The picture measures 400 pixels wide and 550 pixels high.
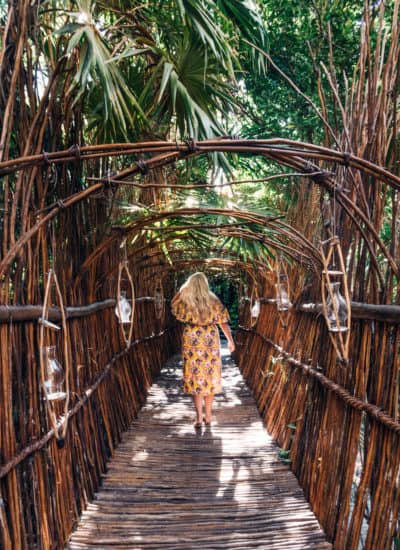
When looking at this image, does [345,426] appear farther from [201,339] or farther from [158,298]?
[158,298]

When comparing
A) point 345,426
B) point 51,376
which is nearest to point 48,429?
point 51,376

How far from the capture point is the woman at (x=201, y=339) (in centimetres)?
450

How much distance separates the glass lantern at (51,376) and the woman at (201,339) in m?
2.64

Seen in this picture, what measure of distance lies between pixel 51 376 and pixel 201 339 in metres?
2.79

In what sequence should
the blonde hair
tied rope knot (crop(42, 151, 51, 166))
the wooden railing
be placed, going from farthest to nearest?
the blonde hair < the wooden railing < tied rope knot (crop(42, 151, 51, 166))

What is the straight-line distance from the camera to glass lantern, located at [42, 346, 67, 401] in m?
1.82

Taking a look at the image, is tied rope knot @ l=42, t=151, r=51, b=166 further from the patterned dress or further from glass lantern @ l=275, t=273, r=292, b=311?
the patterned dress

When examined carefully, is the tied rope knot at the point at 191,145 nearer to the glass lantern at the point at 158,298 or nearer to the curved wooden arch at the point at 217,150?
the curved wooden arch at the point at 217,150

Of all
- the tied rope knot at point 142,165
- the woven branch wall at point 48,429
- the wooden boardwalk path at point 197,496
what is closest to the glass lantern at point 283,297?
the wooden boardwalk path at point 197,496

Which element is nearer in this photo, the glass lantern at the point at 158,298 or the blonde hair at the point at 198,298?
the blonde hair at the point at 198,298

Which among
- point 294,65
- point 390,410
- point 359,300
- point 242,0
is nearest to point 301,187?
point 294,65

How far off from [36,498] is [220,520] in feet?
3.70

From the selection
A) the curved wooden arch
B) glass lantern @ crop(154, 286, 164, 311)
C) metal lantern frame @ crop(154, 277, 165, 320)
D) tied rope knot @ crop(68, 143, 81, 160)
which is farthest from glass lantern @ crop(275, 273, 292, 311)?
glass lantern @ crop(154, 286, 164, 311)

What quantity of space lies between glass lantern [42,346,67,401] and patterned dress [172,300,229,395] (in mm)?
2684
